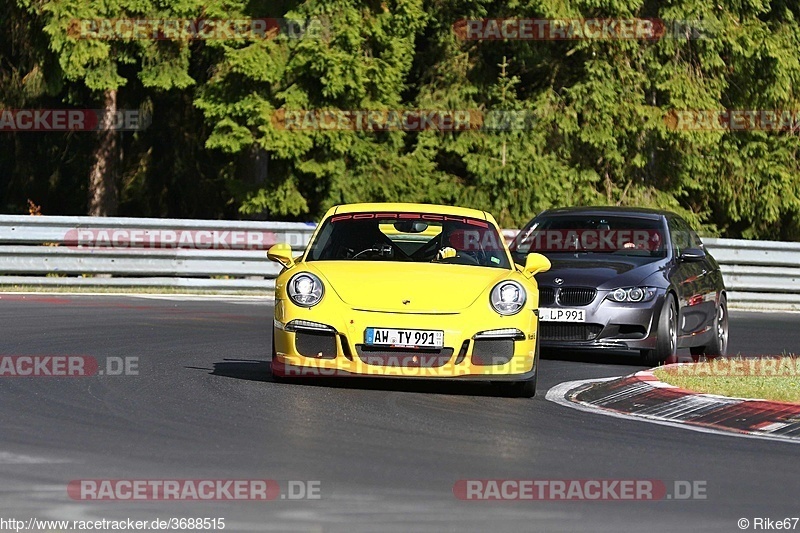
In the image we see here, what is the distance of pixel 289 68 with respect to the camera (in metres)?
25.6

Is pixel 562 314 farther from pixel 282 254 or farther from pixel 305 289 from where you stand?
pixel 305 289

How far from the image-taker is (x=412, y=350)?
393 inches

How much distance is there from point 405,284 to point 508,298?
0.69 meters

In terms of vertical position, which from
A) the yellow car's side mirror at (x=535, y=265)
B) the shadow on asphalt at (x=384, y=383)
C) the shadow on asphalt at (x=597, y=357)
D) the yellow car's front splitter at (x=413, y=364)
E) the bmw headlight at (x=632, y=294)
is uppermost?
the yellow car's side mirror at (x=535, y=265)

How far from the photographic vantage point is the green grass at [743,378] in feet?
35.2

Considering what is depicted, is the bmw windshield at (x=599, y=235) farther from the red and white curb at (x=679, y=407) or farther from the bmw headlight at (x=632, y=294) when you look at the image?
the red and white curb at (x=679, y=407)

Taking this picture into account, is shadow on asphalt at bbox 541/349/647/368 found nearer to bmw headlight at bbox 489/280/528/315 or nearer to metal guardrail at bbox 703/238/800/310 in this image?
bmw headlight at bbox 489/280/528/315

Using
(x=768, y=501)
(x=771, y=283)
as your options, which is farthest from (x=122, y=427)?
(x=771, y=283)

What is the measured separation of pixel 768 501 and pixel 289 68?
1964cm

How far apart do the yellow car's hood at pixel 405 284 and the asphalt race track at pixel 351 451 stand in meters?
0.60

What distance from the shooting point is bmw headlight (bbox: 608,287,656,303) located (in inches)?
521

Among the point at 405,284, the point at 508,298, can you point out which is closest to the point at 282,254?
the point at 405,284

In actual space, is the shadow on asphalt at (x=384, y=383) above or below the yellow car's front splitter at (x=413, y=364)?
below

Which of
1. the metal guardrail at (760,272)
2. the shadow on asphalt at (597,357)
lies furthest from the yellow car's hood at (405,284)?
the metal guardrail at (760,272)
